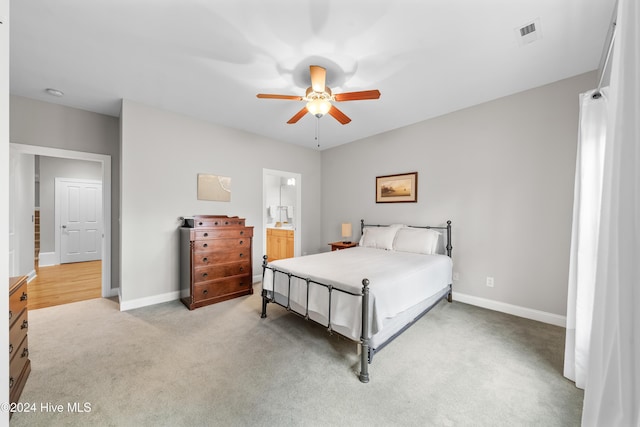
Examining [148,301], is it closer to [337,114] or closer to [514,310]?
[337,114]

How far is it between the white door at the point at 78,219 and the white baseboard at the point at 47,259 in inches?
4.6

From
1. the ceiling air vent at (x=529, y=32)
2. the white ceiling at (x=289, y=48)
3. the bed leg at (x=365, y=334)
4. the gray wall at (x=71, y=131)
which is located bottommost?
the bed leg at (x=365, y=334)

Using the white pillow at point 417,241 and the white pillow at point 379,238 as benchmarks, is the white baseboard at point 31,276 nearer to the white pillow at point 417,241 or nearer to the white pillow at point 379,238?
the white pillow at point 379,238

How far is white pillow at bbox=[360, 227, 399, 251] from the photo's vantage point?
4039 millimetres

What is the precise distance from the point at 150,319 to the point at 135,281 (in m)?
0.68

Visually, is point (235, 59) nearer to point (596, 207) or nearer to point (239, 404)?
point (239, 404)

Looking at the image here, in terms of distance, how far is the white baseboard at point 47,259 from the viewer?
5.84 meters

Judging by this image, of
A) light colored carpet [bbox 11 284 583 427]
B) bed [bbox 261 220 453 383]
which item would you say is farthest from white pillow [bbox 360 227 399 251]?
light colored carpet [bbox 11 284 583 427]

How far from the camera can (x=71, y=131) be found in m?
3.62

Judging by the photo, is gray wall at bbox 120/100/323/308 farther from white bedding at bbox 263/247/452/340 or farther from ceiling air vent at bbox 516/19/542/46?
ceiling air vent at bbox 516/19/542/46

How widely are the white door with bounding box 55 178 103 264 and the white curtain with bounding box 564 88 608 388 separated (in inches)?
354

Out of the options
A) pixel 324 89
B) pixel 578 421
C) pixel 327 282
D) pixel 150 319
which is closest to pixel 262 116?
pixel 324 89

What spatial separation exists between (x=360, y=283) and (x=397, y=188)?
2.68 meters

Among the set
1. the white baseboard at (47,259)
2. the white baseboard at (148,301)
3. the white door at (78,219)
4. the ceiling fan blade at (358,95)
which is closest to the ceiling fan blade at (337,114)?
the ceiling fan blade at (358,95)
